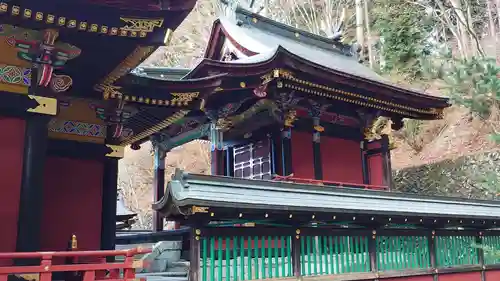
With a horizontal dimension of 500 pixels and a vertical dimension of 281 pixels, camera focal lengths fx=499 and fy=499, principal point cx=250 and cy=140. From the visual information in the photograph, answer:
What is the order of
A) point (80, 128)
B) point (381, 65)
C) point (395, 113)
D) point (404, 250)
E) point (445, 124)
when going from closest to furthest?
point (80, 128)
point (404, 250)
point (395, 113)
point (445, 124)
point (381, 65)

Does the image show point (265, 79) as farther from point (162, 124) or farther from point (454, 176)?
point (454, 176)

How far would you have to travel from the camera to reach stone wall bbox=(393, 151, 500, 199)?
63.4 feet

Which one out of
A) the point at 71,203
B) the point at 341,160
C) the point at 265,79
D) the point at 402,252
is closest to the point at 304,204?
the point at 402,252

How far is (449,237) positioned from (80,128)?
9119 mm

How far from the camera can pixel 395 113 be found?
16188 millimetres

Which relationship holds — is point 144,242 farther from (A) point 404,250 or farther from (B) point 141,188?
(B) point 141,188

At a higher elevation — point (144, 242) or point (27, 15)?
point (27, 15)

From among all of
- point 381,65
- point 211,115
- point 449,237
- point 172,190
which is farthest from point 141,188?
point 172,190

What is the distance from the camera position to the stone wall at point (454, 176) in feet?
63.4

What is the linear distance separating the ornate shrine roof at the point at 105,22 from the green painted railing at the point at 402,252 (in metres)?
6.57

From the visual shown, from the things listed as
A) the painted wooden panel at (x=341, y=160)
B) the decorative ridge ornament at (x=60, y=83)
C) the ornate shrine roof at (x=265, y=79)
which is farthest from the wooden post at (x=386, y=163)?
the decorative ridge ornament at (x=60, y=83)

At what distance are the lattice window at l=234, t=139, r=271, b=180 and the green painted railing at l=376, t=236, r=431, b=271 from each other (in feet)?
13.9

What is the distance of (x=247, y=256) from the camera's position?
8.77 m

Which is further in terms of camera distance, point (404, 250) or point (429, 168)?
point (429, 168)
